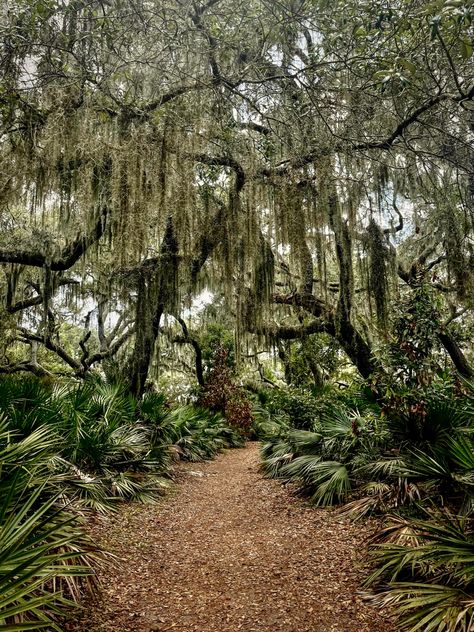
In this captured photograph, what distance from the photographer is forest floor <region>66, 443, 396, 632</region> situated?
2.99 m

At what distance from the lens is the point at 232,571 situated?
3.90m

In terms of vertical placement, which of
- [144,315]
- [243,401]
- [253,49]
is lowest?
[243,401]

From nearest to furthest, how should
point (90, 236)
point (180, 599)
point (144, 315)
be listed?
point (180, 599) → point (90, 236) → point (144, 315)

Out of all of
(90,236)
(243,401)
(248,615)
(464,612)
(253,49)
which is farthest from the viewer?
(243,401)

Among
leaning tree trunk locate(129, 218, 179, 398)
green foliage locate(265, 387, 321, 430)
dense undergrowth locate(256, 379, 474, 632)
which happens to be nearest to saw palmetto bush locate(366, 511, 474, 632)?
dense undergrowth locate(256, 379, 474, 632)

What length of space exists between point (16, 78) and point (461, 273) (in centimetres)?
692

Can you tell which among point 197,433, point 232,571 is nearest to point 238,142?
point 232,571

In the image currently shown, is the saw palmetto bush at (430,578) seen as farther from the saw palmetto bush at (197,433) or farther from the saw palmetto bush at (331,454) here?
the saw palmetto bush at (197,433)

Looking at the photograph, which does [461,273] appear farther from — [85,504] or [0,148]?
[0,148]

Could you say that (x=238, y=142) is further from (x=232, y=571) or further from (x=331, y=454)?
(x=232, y=571)

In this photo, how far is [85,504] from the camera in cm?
469

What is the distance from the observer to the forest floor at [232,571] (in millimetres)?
2990

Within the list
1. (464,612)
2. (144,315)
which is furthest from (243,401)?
(464,612)

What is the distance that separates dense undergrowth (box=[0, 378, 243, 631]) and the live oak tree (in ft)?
5.82
